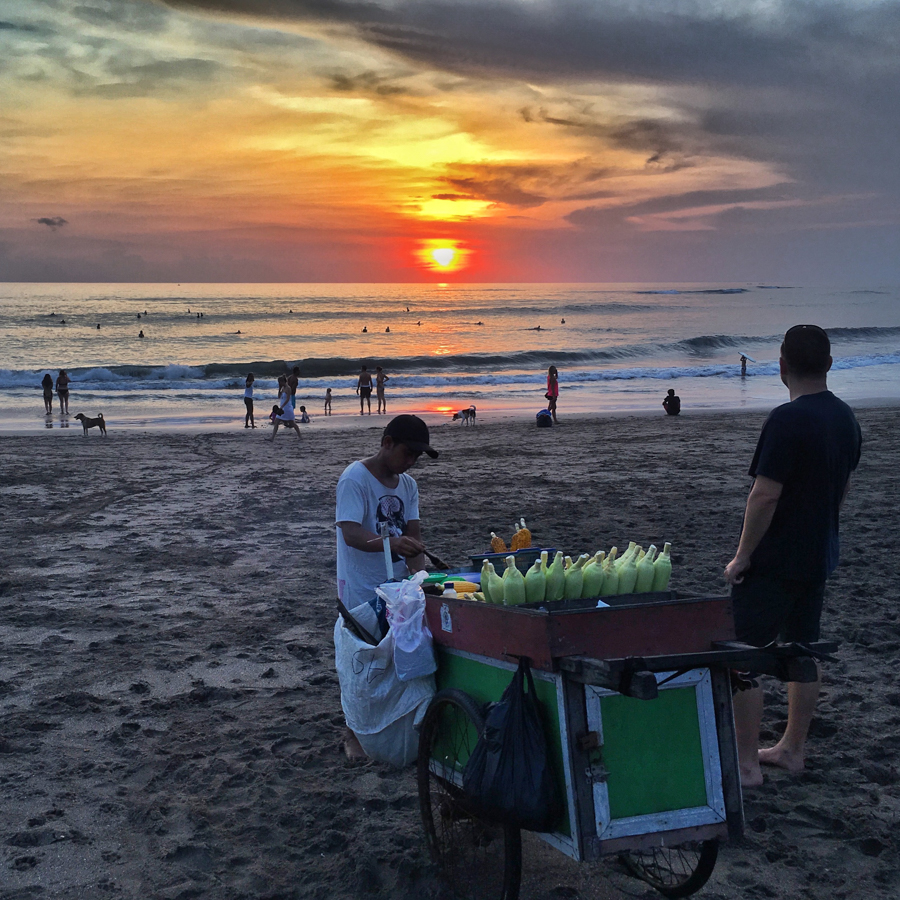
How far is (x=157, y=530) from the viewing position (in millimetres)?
9742

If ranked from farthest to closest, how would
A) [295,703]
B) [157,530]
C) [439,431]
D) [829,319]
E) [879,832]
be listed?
[829,319]
[439,431]
[157,530]
[295,703]
[879,832]

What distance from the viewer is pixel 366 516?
4.17m

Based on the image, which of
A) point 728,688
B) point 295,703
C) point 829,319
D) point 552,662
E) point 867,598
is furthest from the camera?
point 829,319

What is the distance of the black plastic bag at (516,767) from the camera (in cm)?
255

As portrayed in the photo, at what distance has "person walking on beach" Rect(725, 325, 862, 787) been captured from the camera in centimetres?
363

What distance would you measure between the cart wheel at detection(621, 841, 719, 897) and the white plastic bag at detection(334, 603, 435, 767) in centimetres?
94

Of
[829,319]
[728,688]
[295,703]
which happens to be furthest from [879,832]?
[829,319]

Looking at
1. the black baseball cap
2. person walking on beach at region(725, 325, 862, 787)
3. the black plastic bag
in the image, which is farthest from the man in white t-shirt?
person walking on beach at region(725, 325, 862, 787)

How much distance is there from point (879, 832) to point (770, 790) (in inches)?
19.2

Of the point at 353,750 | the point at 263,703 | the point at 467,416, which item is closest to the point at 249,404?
the point at 467,416

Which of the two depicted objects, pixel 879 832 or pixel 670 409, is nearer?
pixel 879 832

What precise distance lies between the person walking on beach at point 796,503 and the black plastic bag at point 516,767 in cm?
133

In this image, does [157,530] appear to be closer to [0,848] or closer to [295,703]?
[295,703]

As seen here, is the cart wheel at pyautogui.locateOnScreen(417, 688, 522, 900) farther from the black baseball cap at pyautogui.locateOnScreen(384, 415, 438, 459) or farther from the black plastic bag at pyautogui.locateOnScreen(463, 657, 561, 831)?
the black baseball cap at pyautogui.locateOnScreen(384, 415, 438, 459)
